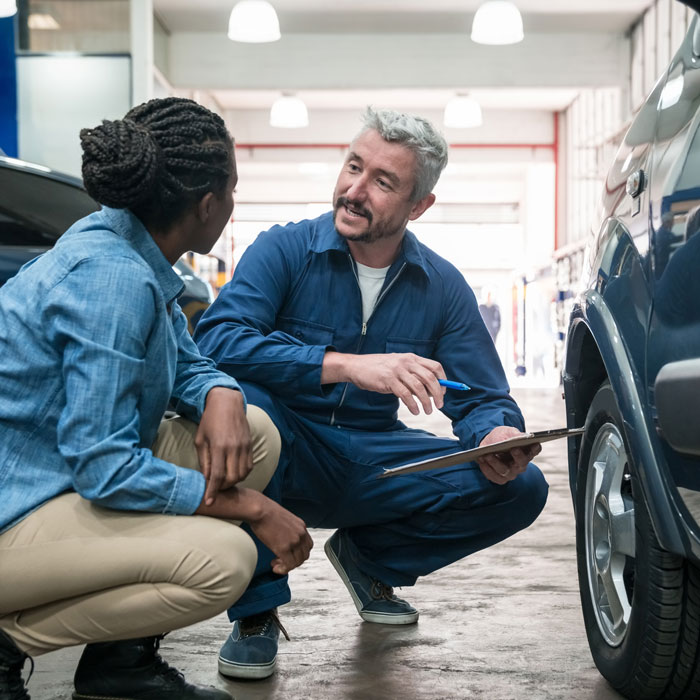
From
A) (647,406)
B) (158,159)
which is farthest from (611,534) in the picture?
(158,159)

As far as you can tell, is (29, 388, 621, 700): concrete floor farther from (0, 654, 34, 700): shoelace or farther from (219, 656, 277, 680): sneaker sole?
(0, 654, 34, 700): shoelace

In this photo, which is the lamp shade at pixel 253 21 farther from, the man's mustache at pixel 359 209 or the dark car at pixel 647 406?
the dark car at pixel 647 406

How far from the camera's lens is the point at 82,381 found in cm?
143

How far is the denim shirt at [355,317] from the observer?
2.35 meters

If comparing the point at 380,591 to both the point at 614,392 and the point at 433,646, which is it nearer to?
the point at 433,646

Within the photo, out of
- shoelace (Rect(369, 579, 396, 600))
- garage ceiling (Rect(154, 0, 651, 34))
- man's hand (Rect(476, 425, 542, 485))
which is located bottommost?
shoelace (Rect(369, 579, 396, 600))

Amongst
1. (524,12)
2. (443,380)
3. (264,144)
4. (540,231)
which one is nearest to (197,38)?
(524,12)

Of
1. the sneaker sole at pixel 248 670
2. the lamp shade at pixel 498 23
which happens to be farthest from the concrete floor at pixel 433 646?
the lamp shade at pixel 498 23

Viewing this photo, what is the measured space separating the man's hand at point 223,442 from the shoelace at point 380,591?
830 mm

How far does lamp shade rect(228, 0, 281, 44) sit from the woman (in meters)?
7.03

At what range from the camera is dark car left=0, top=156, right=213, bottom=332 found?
13.6 feet

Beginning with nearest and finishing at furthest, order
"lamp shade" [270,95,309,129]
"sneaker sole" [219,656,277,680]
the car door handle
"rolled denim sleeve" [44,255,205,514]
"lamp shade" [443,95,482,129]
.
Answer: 1. "rolled denim sleeve" [44,255,205,514]
2. the car door handle
3. "sneaker sole" [219,656,277,680]
4. "lamp shade" [443,95,482,129]
5. "lamp shade" [270,95,309,129]

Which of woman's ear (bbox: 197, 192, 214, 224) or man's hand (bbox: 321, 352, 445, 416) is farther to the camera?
man's hand (bbox: 321, 352, 445, 416)

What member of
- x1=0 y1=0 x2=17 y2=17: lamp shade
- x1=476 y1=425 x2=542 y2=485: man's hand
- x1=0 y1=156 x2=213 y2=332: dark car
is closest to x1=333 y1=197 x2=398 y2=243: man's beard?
x1=476 y1=425 x2=542 y2=485: man's hand
